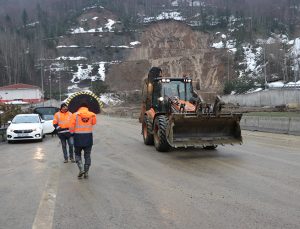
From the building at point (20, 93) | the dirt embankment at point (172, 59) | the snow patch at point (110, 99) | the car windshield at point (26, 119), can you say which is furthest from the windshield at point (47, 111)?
the building at point (20, 93)

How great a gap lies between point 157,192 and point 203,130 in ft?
19.5

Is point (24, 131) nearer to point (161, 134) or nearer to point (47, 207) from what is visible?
point (161, 134)

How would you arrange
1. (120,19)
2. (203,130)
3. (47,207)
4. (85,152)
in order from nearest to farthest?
1. (47,207)
2. (85,152)
3. (203,130)
4. (120,19)

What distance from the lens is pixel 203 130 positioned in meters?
13.9

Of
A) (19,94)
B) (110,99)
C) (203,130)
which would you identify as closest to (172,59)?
(110,99)

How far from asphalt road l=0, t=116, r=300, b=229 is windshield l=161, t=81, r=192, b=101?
2.95 metres

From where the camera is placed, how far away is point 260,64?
110 m

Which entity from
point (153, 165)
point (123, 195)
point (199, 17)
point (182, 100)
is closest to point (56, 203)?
point (123, 195)

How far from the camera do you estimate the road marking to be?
629 cm

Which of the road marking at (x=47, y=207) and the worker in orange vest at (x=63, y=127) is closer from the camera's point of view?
the road marking at (x=47, y=207)

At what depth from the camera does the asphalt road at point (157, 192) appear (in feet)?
20.9

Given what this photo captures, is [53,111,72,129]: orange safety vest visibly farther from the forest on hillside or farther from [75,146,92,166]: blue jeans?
the forest on hillside

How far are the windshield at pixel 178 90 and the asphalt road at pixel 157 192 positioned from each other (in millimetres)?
2953

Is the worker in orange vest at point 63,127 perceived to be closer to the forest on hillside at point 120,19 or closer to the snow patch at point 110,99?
the snow patch at point 110,99
